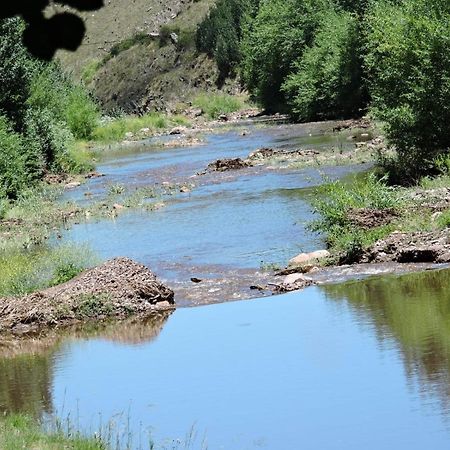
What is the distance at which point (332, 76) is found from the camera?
196ft

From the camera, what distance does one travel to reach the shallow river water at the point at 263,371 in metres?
9.65

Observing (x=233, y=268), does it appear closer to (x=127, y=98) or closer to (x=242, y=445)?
(x=242, y=445)

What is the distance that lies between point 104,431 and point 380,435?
254 centimetres

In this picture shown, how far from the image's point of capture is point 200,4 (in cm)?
13400

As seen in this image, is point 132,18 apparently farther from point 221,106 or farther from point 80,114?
point 80,114

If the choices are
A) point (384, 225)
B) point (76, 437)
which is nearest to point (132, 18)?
point (384, 225)

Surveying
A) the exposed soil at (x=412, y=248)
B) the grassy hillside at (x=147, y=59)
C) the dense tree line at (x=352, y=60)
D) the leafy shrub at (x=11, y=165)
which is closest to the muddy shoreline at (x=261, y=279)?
the exposed soil at (x=412, y=248)

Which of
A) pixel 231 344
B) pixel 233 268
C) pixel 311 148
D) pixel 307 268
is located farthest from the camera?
pixel 311 148

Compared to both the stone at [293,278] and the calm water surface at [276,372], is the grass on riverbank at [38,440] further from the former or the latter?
the stone at [293,278]

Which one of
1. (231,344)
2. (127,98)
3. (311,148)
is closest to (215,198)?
(311,148)

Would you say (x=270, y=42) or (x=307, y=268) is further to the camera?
(x=270, y=42)

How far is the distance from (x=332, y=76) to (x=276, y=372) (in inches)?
1942

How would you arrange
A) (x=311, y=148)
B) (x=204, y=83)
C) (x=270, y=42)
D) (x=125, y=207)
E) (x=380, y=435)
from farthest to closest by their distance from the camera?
(x=204, y=83) → (x=270, y=42) → (x=311, y=148) → (x=125, y=207) → (x=380, y=435)

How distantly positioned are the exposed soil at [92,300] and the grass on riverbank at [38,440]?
22.1 feet
